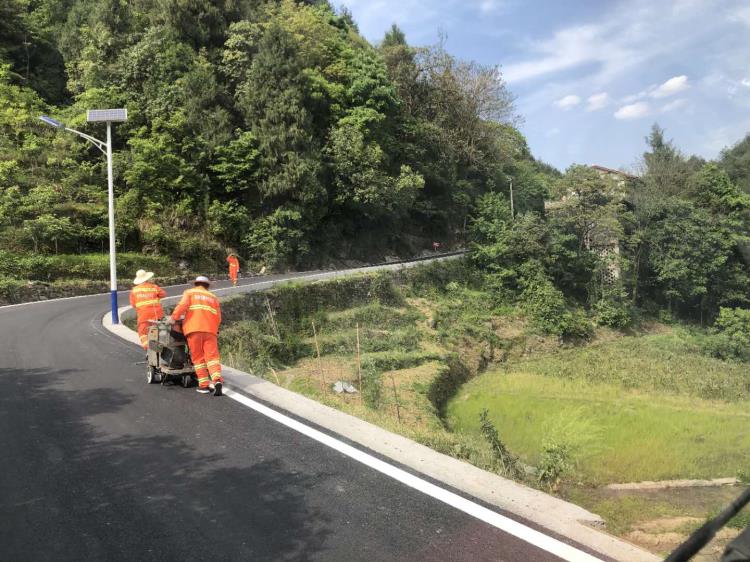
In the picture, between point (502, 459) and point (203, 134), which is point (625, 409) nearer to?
point (502, 459)

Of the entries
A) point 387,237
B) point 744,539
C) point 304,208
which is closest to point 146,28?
point 304,208

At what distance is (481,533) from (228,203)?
98.3ft

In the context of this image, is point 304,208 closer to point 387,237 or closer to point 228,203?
point 228,203

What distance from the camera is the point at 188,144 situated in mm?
30328

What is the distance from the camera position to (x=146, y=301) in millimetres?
8938

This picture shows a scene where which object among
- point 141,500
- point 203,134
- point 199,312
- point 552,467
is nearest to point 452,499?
point 141,500

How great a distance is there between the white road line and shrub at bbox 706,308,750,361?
3286cm

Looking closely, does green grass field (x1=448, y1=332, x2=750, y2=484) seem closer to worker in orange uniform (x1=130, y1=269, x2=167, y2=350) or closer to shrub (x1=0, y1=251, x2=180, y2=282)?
worker in orange uniform (x1=130, y1=269, x2=167, y2=350)


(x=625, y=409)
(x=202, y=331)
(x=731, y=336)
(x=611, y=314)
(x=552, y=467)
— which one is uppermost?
(x=202, y=331)

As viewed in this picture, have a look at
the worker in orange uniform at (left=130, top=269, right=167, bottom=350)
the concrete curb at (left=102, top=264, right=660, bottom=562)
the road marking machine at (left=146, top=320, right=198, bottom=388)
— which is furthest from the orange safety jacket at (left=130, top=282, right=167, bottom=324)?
the concrete curb at (left=102, top=264, right=660, bottom=562)

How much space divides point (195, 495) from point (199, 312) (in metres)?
3.34

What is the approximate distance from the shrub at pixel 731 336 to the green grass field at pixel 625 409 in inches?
67.1

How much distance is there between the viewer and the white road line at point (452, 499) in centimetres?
351

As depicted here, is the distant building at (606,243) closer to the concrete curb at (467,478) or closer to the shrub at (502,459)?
the shrub at (502,459)
